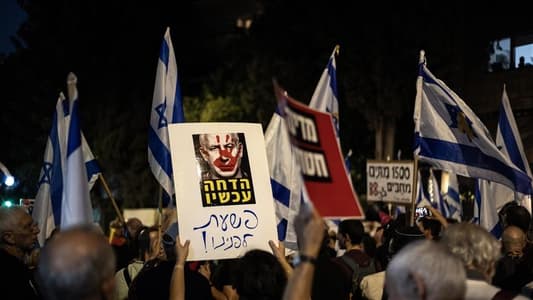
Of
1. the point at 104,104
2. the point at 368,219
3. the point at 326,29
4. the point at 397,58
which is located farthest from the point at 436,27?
the point at 104,104

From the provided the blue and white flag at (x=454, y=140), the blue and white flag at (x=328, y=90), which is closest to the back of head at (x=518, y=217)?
the blue and white flag at (x=454, y=140)

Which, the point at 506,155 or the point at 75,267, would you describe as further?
the point at 506,155

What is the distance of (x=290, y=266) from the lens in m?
5.95

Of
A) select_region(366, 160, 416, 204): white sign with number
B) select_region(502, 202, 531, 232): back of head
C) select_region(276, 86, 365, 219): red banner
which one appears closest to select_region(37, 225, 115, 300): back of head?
select_region(276, 86, 365, 219): red banner

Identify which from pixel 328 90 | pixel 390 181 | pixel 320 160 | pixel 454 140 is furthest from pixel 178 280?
pixel 390 181

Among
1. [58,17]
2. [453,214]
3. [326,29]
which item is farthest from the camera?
[58,17]

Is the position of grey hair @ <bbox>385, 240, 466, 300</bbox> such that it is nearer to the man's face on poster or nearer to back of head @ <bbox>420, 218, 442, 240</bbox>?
the man's face on poster

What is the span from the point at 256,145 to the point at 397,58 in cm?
2421

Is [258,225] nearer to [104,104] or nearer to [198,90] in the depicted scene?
[104,104]

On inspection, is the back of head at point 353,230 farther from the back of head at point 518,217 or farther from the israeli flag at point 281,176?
the back of head at point 518,217

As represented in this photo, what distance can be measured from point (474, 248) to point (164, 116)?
5.81 metres

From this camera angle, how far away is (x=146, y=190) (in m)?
41.2

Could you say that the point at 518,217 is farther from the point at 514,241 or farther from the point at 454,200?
the point at 454,200

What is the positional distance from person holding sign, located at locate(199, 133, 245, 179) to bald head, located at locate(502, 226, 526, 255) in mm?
2339
